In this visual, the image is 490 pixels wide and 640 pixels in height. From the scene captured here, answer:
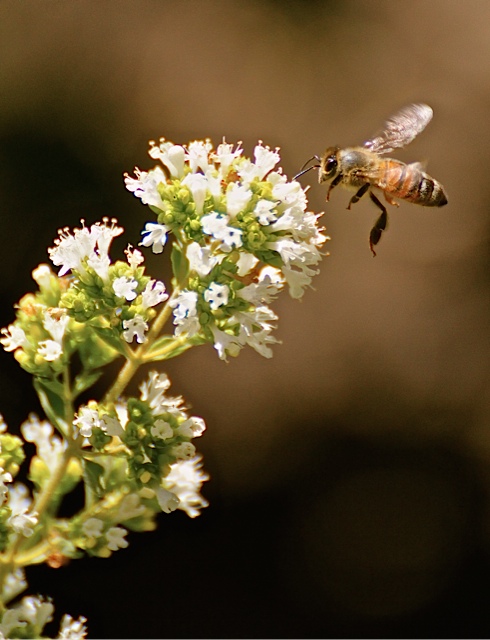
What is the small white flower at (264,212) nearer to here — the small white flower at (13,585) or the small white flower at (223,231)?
the small white flower at (223,231)

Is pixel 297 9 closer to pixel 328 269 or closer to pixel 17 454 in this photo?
pixel 328 269

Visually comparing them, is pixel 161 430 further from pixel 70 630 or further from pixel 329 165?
pixel 329 165

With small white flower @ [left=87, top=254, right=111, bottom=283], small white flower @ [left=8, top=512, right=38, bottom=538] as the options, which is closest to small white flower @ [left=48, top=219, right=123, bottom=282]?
small white flower @ [left=87, top=254, right=111, bottom=283]

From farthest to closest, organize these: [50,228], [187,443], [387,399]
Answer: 1. [387,399]
2. [50,228]
3. [187,443]

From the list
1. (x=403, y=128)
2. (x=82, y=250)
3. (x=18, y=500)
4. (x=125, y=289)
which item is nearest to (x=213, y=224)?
(x=125, y=289)

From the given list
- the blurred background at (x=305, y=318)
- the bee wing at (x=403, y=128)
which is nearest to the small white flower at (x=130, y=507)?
the bee wing at (x=403, y=128)

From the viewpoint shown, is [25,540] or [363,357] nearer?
[25,540]

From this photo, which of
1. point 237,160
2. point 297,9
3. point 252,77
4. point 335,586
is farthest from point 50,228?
point 237,160
